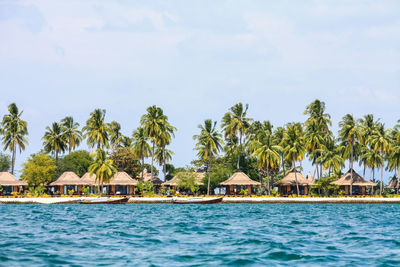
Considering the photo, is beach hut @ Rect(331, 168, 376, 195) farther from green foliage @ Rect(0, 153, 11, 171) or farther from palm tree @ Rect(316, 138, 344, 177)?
green foliage @ Rect(0, 153, 11, 171)

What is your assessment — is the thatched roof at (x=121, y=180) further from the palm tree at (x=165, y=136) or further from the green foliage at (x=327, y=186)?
the green foliage at (x=327, y=186)

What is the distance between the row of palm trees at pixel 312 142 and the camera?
288ft

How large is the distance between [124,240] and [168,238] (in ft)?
7.02

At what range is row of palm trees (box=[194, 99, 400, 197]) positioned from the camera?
288 feet

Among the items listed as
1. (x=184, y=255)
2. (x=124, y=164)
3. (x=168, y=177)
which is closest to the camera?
(x=184, y=255)

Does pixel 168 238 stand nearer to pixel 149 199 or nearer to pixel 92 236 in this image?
pixel 92 236

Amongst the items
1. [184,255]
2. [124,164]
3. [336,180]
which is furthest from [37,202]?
[184,255]

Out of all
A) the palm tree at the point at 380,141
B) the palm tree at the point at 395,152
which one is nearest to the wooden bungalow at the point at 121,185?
the palm tree at the point at 380,141

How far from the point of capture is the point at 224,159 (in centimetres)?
10625

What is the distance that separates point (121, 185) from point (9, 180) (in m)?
20.7

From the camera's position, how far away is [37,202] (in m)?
75.7

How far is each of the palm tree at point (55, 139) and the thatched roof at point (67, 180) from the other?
11233 millimetres

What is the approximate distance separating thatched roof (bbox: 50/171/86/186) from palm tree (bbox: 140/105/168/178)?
1433 cm

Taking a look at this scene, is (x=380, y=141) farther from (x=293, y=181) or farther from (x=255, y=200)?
(x=255, y=200)
